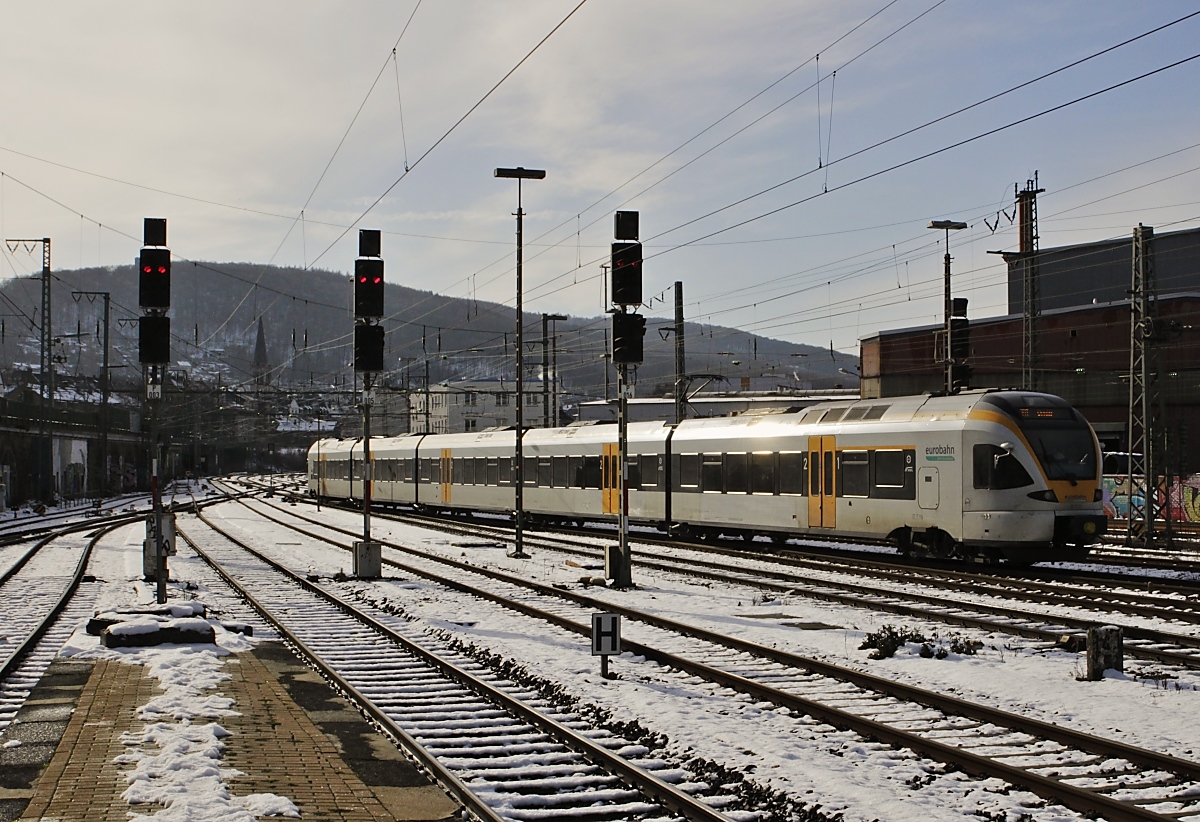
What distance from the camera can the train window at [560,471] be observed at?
37188mm

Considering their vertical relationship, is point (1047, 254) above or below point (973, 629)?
above

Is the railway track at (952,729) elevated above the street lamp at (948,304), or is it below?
below

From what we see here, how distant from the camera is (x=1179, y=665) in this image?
40.0 feet

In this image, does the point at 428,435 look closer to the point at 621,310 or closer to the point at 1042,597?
the point at 621,310

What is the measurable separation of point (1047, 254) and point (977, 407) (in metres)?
50.1

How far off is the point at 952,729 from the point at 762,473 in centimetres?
1753

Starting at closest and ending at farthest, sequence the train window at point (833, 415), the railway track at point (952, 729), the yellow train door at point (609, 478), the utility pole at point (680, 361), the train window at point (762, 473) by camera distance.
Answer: the railway track at point (952, 729) → the train window at point (833, 415) → the train window at point (762, 473) → the yellow train door at point (609, 478) → the utility pole at point (680, 361)

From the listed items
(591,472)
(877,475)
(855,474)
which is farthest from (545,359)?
(877,475)

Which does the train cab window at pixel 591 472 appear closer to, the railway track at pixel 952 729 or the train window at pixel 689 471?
the train window at pixel 689 471

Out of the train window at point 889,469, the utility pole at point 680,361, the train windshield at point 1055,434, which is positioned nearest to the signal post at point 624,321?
the train window at point 889,469

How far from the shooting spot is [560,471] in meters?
37.6

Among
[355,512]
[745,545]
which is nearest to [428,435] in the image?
[355,512]

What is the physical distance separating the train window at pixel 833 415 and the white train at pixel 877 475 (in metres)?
0.04

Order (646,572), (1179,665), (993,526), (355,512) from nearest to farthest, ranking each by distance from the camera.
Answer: (1179,665)
(993,526)
(646,572)
(355,512)
